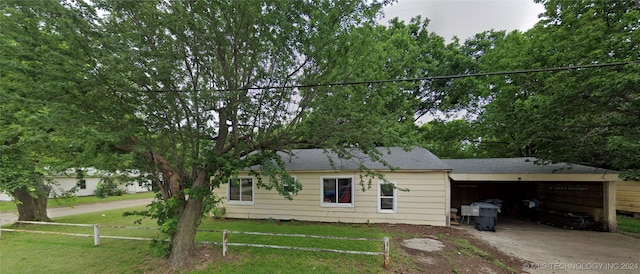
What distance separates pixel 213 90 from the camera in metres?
5.16

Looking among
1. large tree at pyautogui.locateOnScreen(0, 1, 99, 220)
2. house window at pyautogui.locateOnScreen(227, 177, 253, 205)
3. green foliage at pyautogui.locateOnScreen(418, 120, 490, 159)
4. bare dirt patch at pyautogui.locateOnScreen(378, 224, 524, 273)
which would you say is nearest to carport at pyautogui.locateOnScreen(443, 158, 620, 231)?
bare dirt patch at pyautogui.locateOnScreen(378, 224, 524, 273)

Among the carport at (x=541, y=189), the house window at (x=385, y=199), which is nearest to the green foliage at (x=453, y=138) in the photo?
the carport at (x=541, y=189)

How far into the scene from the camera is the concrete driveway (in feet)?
19.6

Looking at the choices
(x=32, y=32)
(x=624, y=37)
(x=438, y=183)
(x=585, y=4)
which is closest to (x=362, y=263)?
(x=438, y=183)

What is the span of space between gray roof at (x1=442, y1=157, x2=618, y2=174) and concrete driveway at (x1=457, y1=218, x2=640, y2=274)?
2.13m

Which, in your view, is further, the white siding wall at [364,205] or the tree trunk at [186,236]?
the white siding wall at [364,205]

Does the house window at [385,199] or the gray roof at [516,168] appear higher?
the gray roof at [516,168]

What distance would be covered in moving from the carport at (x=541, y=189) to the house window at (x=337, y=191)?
3933 mm

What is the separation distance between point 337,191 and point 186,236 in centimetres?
595

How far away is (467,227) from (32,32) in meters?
13.1

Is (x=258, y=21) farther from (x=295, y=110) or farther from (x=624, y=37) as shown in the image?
(x=624, y=37)

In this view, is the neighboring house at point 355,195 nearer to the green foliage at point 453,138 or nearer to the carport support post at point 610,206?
the carport support post at point 610,206

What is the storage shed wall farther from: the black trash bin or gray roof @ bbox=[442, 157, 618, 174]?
the black trash bin

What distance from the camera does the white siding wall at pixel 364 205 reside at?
32.2 feet
